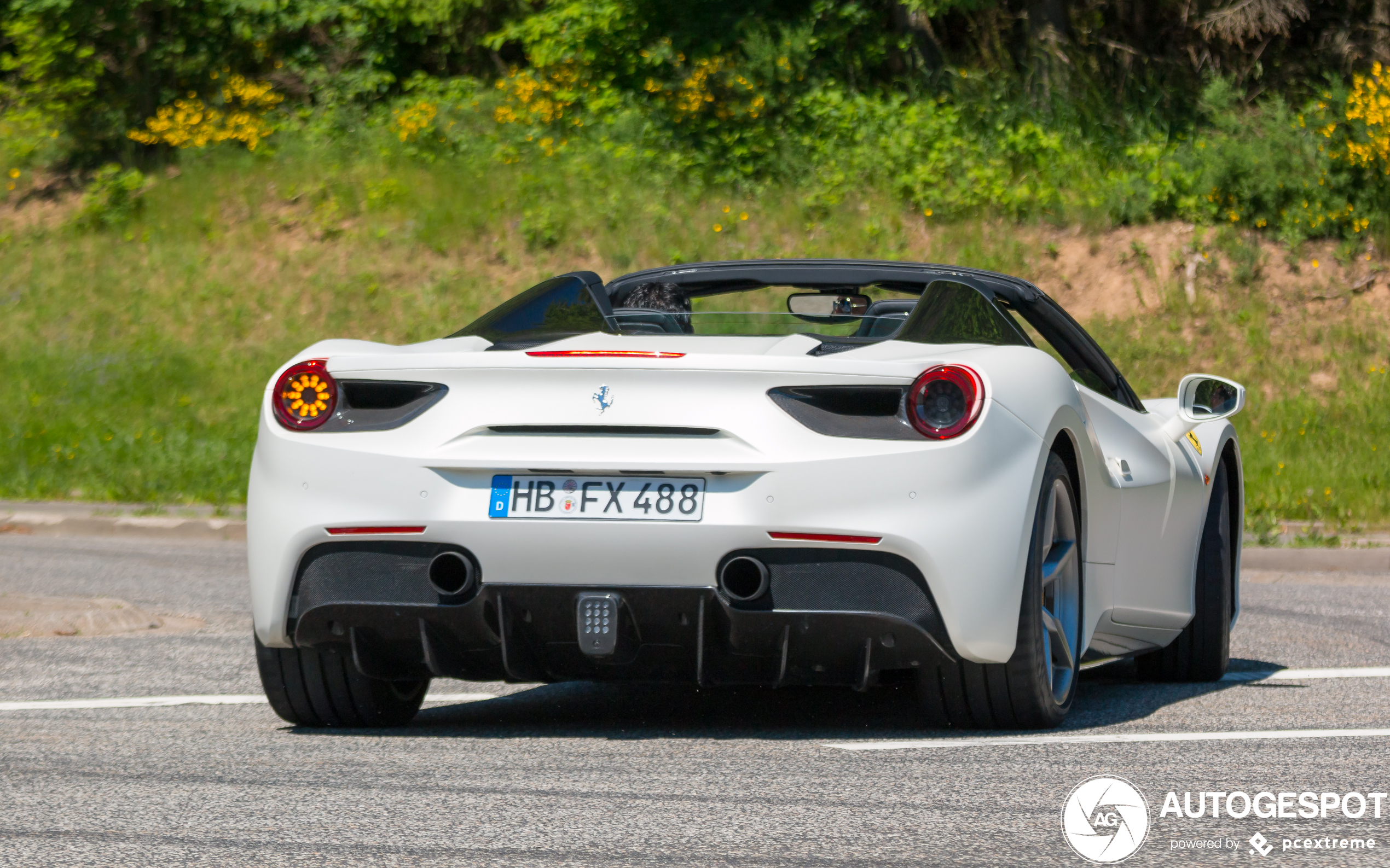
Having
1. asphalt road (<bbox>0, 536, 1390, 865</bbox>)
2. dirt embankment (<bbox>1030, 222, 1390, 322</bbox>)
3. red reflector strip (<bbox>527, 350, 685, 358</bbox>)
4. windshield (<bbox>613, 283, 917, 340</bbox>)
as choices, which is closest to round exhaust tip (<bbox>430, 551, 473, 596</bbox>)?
asphalt road (<bbox>0, 536, 1390, 865</bbox>)

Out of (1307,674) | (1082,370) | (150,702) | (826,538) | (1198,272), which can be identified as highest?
(1082,370)

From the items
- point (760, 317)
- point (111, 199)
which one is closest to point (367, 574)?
point (760, 317)

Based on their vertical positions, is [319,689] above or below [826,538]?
below

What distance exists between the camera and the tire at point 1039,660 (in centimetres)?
432

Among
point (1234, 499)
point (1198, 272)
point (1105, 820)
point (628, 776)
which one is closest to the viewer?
point (1105, 820)

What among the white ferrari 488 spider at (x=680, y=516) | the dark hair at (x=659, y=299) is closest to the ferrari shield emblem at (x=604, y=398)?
the white ferrari 488 spider at (x=680, y=516)

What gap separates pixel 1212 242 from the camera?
19125mm

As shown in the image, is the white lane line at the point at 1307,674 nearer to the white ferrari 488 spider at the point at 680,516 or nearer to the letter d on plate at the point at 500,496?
the white ferrari 488 spider at the point at 680,516

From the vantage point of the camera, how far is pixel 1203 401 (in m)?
Answer: 5.66

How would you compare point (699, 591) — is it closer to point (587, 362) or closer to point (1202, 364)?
point (587, 362)

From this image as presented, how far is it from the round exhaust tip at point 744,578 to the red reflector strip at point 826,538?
3.4 inches

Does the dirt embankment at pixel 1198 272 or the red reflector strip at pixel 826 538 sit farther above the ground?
the red reflector strip at pixel 826 538

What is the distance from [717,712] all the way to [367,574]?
1271 millimetres

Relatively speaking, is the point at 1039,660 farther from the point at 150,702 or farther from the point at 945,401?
the point at 150,702
